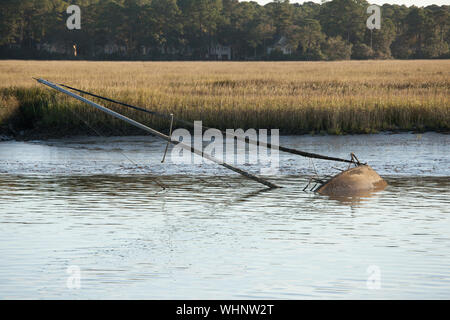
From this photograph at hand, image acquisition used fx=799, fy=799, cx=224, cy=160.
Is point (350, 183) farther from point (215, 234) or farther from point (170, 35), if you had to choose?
point (170, 35)

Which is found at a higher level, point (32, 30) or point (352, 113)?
point (32, 30)

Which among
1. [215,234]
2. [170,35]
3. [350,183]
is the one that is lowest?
[215,234]

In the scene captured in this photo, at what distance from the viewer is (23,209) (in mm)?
13773

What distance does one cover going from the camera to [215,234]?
11.6m

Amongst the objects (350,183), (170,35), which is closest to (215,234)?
(350,183)

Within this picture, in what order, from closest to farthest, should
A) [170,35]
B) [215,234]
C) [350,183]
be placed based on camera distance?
[215,234]
[350,183]
[170,35]

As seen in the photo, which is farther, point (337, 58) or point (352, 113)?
point (337, 58)

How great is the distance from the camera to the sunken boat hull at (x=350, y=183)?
50.6 ft

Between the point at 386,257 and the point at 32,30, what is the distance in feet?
451

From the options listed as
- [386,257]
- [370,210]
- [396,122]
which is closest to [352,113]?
[396,122]

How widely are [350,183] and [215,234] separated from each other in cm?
471

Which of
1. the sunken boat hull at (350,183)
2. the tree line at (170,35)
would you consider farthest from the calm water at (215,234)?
the tree line at (170,35)

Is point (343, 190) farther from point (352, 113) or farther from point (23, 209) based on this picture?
point (352, 113)
